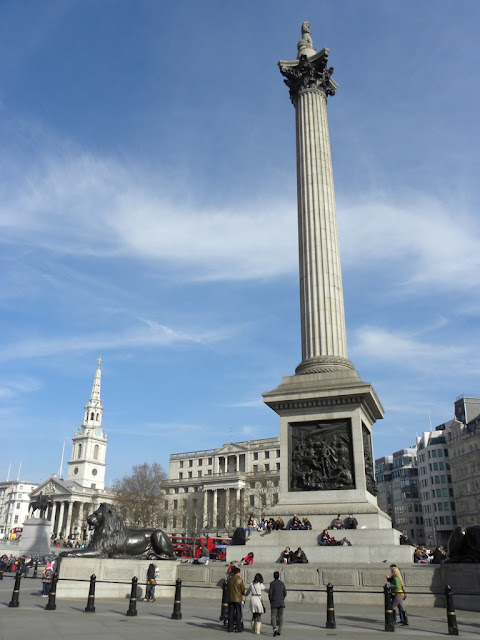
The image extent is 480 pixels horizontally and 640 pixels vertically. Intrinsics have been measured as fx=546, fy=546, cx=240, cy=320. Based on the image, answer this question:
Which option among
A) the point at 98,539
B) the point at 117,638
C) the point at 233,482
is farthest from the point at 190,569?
the point at 233,482

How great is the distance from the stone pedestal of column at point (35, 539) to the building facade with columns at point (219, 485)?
45217 mm

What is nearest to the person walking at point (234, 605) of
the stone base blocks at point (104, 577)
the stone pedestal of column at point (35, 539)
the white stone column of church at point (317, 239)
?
the stone base blocks at point (104, 577)

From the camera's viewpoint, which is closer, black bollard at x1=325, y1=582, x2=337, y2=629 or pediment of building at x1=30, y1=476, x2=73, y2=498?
black bollard at x1=325, y1=582, x2=337, y2=629

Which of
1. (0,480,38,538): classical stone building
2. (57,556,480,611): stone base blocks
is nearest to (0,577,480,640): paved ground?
(57,556,480,611): stone base blocks

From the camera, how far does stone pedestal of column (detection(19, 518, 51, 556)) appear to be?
161 ft

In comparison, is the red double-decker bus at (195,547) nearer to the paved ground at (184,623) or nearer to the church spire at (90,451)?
the paved ground at (184,623)

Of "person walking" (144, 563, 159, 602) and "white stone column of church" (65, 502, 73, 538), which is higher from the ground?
"white stone column of church" (65, 502, 73, 538)

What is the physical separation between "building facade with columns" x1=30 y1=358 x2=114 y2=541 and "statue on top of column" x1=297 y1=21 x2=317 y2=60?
125705 millimetres

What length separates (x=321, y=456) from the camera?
2219 centimetres

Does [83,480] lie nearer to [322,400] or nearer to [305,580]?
[322,400]

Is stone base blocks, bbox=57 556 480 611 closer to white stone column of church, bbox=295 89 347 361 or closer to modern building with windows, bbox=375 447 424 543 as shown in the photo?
white stone column of church, bbox=295 89 347 361

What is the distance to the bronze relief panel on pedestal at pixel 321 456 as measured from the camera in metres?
21.8

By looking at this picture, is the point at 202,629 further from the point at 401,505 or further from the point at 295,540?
the point at 401,505

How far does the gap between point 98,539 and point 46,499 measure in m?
45.3
